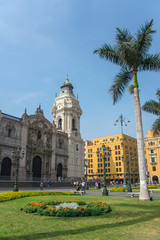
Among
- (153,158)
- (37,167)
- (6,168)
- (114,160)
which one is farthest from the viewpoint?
(114,160)

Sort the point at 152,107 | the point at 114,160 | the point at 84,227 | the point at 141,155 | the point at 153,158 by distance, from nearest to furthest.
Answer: the point at 84,227
the point at 141,155
the point at 152,107
the point at 153,158
the point at 114,160

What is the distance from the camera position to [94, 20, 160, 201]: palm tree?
617 inches

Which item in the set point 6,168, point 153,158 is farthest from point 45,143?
point 153,158

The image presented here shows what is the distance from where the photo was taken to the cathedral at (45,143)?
3859 cm

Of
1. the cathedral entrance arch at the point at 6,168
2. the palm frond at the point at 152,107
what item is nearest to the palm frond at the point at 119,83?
the palm frond at the point at 152,107

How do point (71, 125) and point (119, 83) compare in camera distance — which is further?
point (71, 125)

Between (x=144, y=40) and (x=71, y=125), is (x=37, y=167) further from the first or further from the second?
(x=144, y=40)

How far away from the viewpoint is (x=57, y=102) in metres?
58.7

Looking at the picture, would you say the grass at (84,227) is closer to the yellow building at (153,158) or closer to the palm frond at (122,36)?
the palm frond at (122,36)

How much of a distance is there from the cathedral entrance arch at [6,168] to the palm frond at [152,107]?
27.6m

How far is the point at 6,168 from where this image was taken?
3784 cm

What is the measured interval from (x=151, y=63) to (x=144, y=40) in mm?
1952

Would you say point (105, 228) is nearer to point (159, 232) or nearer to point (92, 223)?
point (92, 223)

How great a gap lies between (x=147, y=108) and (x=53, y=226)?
1896 centimetres
